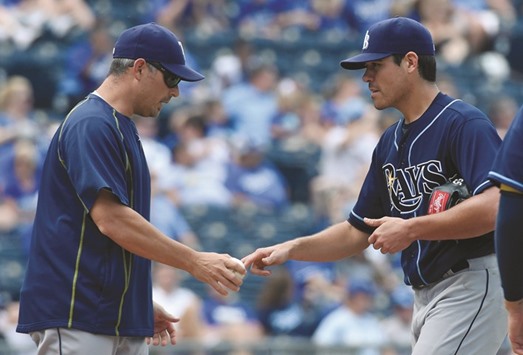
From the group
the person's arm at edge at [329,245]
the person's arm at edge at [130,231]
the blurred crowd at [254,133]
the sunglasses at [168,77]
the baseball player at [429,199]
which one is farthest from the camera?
the blurred crowd at [254,133]

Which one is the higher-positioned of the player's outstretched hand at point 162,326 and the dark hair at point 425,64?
the dark hair at point 425,64

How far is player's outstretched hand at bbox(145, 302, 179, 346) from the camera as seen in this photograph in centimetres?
542

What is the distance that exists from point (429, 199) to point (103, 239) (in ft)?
4.61

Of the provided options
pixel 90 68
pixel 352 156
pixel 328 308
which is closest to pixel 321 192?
pixel 352 156

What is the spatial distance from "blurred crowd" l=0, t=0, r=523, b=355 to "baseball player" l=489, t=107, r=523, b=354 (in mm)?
4679

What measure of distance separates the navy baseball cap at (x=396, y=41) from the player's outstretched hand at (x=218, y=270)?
42.6 inches

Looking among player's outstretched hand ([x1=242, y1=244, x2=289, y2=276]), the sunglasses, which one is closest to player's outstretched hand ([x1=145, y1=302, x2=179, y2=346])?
player's outstretched hand ([x1=242, y1=244, x2=289, y2=276])

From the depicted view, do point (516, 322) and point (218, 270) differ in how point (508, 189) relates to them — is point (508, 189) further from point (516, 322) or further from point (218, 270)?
point (218, 270)

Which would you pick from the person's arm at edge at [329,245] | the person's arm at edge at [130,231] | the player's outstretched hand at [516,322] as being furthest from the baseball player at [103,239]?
the player's outstretched hand at [516,322]

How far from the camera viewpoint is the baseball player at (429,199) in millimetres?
4891

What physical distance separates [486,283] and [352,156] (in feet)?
22.8

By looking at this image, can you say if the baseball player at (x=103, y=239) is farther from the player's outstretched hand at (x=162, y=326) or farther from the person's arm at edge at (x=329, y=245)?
the person's arm at edge at (x=329, y=245)

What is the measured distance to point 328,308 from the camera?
9.91m

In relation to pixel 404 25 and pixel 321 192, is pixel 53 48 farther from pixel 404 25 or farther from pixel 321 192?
pixel 404 25
